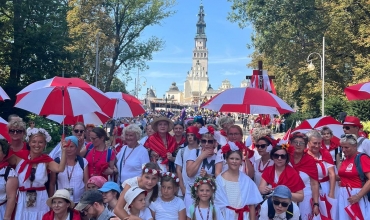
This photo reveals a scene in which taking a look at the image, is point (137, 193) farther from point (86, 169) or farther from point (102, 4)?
point (102, 4)

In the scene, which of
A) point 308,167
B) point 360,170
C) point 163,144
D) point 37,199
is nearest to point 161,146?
point 163,144

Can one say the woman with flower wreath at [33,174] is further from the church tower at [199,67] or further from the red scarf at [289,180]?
the church tower at [199,67]

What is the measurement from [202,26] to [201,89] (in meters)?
31.6

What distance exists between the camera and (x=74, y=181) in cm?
500

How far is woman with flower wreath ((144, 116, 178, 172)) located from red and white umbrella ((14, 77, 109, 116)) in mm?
964

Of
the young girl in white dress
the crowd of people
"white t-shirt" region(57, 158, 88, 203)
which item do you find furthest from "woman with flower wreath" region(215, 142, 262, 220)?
"white t-shirt" region(57, 158, 88, 203)

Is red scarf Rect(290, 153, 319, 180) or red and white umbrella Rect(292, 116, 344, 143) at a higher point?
red and white umbrella Rect(292, 116, 344, 143)

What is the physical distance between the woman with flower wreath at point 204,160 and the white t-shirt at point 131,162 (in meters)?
0.84

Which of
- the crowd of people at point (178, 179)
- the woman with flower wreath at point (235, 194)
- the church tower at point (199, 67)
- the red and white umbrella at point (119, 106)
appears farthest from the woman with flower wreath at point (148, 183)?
the church tower at point (199, 67)

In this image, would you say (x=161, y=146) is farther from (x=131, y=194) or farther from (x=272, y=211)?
(x=272, y=211)

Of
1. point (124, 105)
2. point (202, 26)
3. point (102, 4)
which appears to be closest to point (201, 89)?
point (202, 26)

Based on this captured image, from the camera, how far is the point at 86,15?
31.1 meters

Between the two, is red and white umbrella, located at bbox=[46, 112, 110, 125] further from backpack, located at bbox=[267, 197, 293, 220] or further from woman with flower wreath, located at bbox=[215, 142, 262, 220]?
backpack, located at bbox=[267, 197, 293, 220]

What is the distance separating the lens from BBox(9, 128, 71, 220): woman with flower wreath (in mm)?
4590
